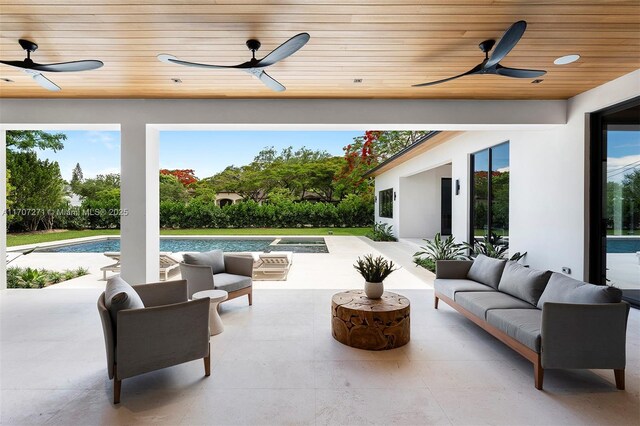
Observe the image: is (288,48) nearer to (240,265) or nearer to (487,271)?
(240,265)

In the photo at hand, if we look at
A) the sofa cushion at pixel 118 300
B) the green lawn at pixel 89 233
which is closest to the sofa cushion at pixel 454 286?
the sofa cushion at pixel 118 300

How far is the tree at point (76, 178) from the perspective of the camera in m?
13.2

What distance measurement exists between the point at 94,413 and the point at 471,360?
3177 mm

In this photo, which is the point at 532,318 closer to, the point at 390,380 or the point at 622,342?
the point at 622,342

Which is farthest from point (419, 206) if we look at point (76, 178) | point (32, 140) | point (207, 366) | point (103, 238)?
point (76, 178)

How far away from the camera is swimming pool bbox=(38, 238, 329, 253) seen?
11273 millimetres

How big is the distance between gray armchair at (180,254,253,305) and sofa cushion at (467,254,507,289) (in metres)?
3.26

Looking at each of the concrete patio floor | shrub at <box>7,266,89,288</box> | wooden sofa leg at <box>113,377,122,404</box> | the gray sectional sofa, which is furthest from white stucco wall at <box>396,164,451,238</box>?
wooden sofa leg at <box>113,377,122,404</box>

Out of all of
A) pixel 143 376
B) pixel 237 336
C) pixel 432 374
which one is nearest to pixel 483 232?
pixel 432 374

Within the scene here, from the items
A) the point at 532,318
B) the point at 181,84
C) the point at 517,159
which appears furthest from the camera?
the point at 517,159

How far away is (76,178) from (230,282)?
13.3m

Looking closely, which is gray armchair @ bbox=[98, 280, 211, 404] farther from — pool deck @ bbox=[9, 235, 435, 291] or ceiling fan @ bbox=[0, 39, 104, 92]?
pool deck @ bbox=[9, 235, 435, 291]

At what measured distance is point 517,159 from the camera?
20.2ft

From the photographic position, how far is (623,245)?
4434mm
